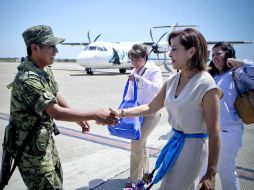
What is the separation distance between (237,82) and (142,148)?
58.2 inches

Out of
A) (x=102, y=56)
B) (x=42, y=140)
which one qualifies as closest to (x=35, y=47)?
(x=42, y=140)

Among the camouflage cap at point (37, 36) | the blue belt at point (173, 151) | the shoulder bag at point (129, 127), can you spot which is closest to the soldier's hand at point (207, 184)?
the blue belt at point (173, 151)

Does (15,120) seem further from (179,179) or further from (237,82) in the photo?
(237,82)

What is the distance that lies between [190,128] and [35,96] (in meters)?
1.24

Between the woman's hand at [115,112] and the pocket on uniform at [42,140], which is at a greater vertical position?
the woman's hand at [115,112]

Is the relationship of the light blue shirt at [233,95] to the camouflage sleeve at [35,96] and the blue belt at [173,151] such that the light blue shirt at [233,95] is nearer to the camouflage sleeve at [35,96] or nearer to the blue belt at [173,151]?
the blue belt at [173,151]

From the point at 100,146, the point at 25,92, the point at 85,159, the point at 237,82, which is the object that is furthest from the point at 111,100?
the point at 25,92

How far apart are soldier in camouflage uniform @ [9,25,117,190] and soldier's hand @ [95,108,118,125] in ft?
0.05

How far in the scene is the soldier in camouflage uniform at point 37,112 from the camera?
223 cm

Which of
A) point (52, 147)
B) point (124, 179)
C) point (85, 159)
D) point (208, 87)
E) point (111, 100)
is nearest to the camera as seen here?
point (208, 87)

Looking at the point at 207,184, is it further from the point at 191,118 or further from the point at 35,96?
the point at 35,96

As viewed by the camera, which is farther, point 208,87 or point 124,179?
point 124,179

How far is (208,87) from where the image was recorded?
214cm

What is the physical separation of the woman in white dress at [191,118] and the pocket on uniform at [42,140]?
96 centimetres
